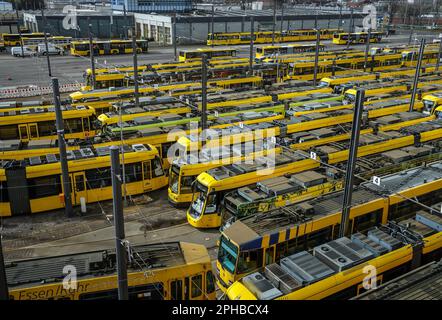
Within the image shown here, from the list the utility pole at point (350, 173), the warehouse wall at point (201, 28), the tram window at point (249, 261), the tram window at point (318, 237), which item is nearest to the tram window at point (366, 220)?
the utility pole at point (350, 173)

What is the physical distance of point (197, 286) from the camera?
12.3 meters

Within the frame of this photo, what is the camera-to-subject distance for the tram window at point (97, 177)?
1956 centimetres

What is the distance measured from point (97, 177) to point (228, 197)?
7.15 m

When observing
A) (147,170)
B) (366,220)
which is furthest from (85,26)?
(366,220)

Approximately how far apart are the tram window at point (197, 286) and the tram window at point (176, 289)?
1.18 feet

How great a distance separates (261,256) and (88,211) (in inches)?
393

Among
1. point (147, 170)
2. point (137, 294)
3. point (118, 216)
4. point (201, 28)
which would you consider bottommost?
point (147, 170)

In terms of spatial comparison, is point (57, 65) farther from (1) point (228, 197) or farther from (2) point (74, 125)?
(1) point (228, 197)

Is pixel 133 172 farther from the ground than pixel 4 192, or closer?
farther from the ground

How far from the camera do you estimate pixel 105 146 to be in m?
21.2

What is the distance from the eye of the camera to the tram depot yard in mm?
11852

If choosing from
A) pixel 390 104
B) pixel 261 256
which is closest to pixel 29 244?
pixel 261 256

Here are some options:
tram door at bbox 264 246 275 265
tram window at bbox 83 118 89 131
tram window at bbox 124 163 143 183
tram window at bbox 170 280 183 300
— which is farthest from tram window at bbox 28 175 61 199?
tram door at bbox 264 246 275 265
